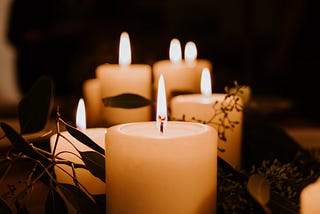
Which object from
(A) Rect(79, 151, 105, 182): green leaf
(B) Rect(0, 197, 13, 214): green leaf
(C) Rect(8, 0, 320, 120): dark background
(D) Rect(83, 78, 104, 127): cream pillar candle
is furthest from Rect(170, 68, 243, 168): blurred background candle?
(C) Rect(8, 0, 320, 120): dark background

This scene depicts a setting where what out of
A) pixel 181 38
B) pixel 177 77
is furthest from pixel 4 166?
pixel 181 38

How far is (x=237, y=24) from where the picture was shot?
4324 millimetres

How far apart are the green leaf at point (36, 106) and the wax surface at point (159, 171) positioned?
0.07 metres

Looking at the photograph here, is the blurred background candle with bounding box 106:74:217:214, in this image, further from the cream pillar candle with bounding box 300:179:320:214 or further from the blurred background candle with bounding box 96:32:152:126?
the blurred background candle with bounding box 96:32:152:126

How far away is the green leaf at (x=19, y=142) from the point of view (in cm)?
51

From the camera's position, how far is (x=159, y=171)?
0.50 metres

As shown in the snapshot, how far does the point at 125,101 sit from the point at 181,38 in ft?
10.6

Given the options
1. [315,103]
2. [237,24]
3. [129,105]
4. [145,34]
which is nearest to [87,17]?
[145,34]

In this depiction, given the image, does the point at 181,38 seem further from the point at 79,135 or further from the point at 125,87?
the point at 79,135

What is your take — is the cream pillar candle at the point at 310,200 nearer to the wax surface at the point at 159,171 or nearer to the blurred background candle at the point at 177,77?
the wax surface at the point at 159,171

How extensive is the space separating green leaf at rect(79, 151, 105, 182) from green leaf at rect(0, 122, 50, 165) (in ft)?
0.17

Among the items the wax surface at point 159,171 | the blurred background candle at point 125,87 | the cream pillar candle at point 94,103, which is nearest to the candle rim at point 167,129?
the wax surface at point 159,171

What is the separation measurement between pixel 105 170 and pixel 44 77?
121 millimetres

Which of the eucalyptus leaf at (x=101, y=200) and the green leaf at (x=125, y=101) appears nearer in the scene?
the eucalyptus leaf at (x=101, y=200)
